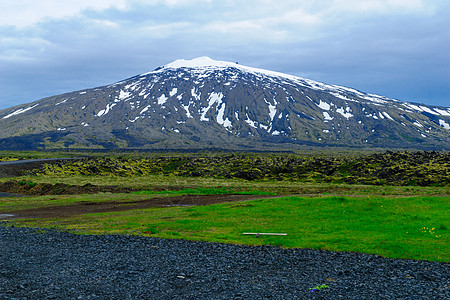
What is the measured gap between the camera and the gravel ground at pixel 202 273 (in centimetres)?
1430

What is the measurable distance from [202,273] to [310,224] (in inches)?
500

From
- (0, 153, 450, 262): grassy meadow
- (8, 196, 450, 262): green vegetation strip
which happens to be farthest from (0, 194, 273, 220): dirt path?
(8, 196, 450, 262): green vegetation strip

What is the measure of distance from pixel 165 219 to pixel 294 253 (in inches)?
596

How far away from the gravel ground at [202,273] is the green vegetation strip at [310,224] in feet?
5.83

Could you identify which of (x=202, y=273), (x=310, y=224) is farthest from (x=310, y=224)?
(x=202, y=273)

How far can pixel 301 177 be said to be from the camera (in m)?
83.9

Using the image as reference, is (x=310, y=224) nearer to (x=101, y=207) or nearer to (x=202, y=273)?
(x=202, y=273)

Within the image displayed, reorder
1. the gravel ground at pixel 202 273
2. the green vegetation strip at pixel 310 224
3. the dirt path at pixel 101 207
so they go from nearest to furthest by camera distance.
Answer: the gravel ground at pixel 202 273
the green vegetation strip at pixel 310 224
the dirt path at pixel 101 207

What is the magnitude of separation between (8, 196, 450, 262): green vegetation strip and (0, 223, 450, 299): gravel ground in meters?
1.78

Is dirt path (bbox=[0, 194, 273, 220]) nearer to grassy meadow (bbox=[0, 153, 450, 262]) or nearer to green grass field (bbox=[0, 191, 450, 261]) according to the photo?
grassy meadow (bbox=[0, 153, 450, 262])

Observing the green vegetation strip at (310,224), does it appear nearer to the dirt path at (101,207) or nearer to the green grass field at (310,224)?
the green grass field at (310,224)

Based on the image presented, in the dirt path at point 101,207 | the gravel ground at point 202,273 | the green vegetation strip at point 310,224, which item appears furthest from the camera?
the dirt path at point 101,207

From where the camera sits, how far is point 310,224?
27234mm

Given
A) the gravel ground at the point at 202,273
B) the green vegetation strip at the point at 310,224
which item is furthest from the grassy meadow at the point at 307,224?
the gravel ground at the point at 202,273
